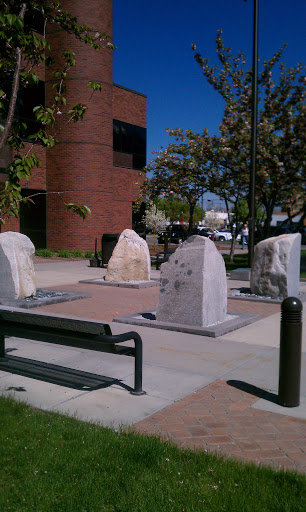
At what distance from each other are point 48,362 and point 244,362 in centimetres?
242

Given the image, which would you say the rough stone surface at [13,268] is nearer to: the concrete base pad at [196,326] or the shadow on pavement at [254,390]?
the concrete base pad at [196,326]

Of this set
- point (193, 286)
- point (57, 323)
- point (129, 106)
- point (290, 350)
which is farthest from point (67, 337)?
point (129, 106)

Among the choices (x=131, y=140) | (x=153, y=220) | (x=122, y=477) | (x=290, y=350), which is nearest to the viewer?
(x=122, y=477)

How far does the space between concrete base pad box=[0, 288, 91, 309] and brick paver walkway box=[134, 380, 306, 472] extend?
5.64 metres

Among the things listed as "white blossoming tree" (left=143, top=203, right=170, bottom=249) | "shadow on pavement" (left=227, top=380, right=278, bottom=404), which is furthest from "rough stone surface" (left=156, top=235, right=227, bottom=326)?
"white blossoming tree" (left=143, top=203, right=170, bottom=249)

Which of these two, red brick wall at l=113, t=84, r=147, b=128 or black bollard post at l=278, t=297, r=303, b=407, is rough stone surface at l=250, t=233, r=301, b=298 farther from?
red brick wall at l=113, t=84, r=147, b=128

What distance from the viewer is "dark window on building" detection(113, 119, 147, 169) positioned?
29484mm

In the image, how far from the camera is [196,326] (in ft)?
26.2

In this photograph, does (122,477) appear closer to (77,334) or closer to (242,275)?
(77,334)

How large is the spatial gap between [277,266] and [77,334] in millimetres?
6957

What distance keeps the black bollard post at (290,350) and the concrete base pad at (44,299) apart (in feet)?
20.5

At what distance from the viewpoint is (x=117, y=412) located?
4621mm

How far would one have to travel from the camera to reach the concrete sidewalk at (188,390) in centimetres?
413

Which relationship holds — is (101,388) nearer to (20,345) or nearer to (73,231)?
(20,345)
